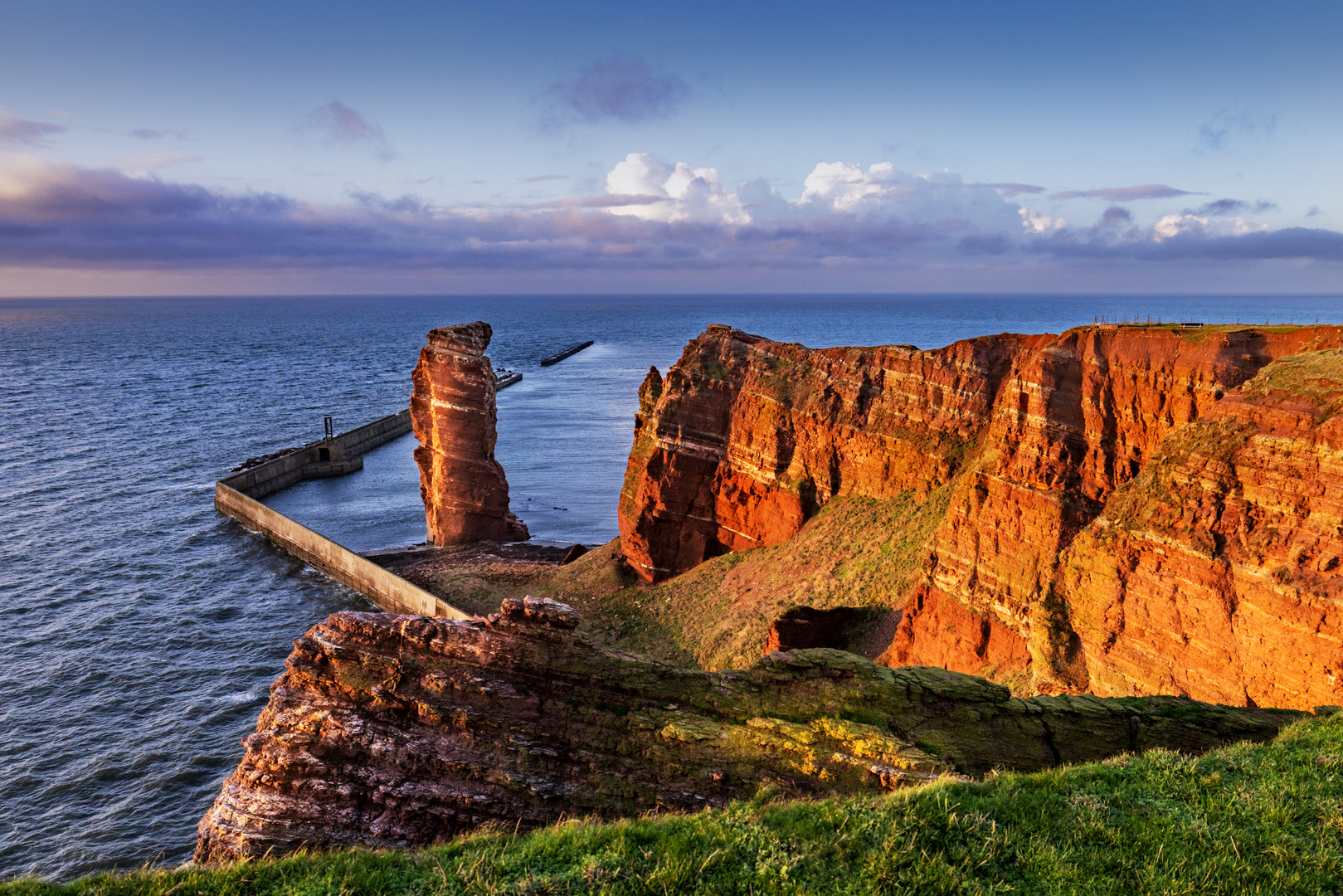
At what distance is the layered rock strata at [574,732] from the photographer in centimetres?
1547

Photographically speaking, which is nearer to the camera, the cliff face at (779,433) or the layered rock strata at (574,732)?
the layered rock strata at (574,732)

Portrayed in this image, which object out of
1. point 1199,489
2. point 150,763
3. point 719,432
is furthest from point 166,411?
point 1199,489

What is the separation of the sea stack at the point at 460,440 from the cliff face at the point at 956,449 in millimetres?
15058

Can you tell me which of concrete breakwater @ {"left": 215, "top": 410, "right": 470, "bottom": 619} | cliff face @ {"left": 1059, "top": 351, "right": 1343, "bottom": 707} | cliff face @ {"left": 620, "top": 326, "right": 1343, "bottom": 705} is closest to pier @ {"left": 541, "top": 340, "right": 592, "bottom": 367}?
concrete breakwater @ {"left": 215, "top": 410, "right": 470, "bottom": 619}

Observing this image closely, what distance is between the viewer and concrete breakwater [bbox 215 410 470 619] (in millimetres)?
44844

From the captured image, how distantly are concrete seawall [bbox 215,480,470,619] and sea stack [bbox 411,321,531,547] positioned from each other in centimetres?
607

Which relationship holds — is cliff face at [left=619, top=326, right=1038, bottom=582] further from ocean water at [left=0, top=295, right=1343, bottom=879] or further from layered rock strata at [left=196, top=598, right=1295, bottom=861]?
ocean water at [left=0, top=295, right=1343, bottom=879]

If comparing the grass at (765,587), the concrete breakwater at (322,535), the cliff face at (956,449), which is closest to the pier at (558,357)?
the concrete breakwater at (322,535)

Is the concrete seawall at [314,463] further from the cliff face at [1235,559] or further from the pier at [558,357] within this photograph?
→ the pier at [558,357]

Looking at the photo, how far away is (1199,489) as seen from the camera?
1953cm

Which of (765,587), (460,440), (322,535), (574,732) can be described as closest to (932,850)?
(574,732)

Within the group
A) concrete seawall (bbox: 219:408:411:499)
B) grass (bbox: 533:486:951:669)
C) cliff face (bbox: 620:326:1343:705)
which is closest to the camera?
cliff face (bbox: 620:326:1343:705)

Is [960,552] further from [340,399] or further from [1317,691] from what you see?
[340,399]

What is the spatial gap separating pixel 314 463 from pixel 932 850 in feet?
263
